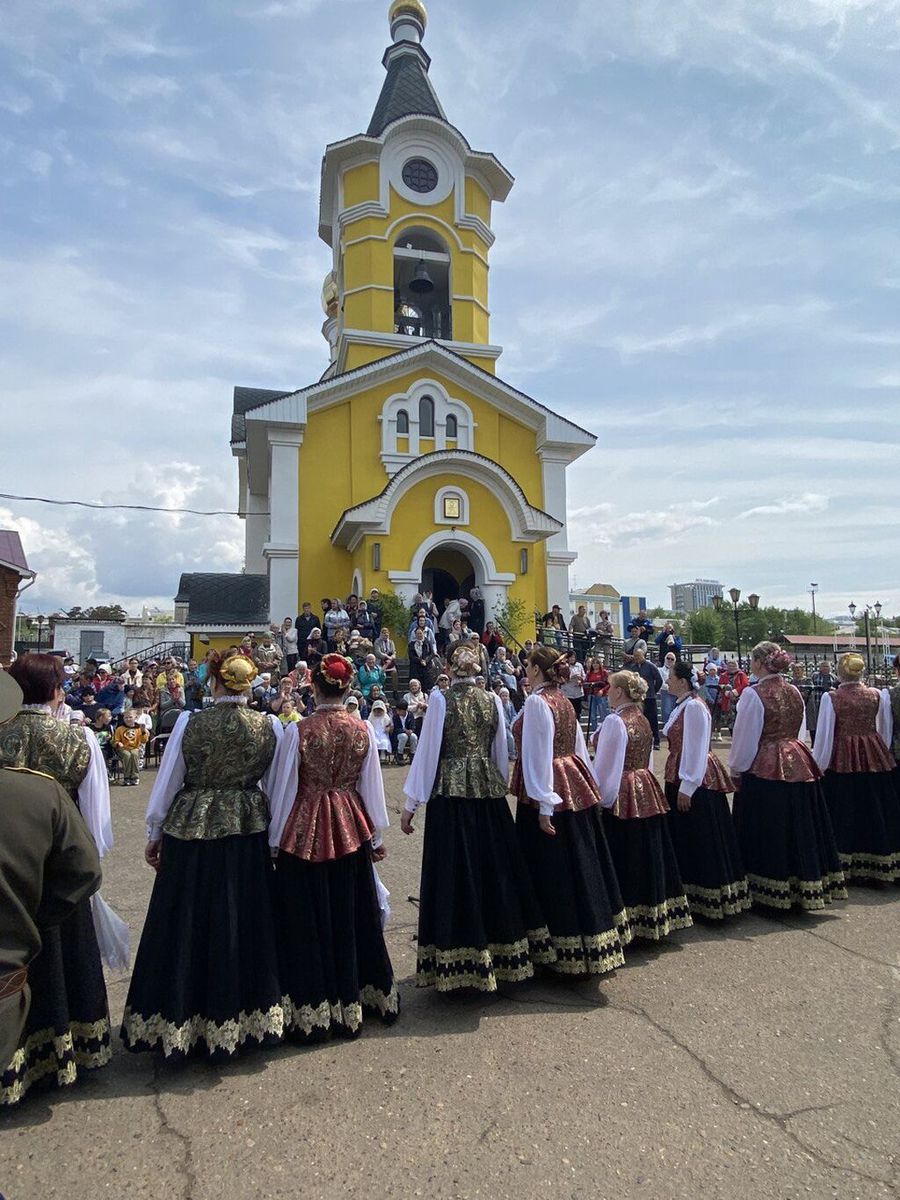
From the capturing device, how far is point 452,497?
18.3 metres

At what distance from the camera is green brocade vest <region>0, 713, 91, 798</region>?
3320 millimetres

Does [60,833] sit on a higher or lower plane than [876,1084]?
higher

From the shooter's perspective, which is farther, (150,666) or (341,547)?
(341,547)

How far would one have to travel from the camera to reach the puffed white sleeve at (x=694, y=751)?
5000 mm

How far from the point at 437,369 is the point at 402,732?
1130 centimetres

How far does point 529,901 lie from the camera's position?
4.22 m

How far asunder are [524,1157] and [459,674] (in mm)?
2303

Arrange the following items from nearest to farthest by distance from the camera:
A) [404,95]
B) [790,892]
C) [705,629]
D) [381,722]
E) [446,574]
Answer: [790,892], [381,722], [446,574], [404,95], [705,629]

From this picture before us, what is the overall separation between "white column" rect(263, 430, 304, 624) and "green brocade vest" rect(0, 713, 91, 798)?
1476cm

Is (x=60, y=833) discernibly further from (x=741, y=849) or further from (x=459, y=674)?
(x=741, y=849)

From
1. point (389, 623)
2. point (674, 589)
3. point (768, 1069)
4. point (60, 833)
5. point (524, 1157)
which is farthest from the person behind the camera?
point (674, 589)

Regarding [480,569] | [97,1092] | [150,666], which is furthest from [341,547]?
[97,1092]

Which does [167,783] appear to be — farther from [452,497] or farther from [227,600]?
[227,600]

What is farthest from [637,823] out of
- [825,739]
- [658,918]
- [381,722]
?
[381,722]
